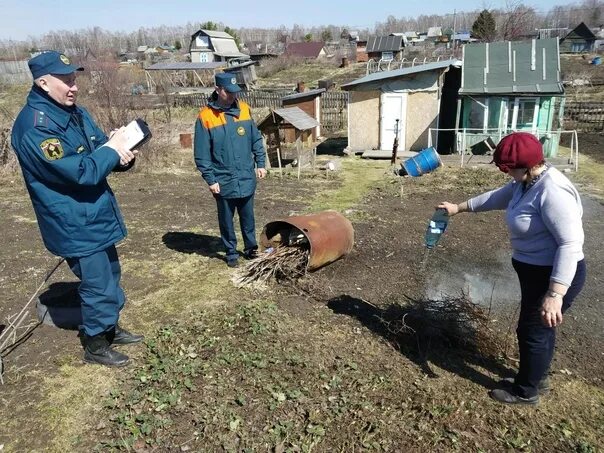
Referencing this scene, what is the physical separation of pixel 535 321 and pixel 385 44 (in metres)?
52.7

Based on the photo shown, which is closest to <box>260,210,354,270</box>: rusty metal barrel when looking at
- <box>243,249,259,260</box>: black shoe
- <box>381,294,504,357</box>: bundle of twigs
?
<box>243,249,259,260</box>: black shoe

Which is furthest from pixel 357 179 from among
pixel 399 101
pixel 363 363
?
pixel 363 363

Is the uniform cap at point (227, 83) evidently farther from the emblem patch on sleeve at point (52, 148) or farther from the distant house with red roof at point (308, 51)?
the distant house with red roof at point (308, 51)

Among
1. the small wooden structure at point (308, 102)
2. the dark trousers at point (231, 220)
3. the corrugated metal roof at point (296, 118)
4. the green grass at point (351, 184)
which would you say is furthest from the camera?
the small wooden structure at point (308, 102)

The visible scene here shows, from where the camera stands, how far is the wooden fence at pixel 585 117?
17.8 meters

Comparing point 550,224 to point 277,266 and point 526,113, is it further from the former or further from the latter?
point 526,113

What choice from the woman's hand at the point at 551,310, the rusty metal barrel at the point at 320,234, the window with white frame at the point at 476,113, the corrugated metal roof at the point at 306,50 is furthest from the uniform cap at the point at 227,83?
the corrugated metal roof at the point at 306,50

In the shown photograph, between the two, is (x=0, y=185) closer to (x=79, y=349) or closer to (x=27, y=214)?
(x=27, y=214)

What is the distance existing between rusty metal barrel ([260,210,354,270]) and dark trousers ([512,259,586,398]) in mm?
2303

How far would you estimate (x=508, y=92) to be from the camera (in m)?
12.8

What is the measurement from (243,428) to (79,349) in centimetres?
176

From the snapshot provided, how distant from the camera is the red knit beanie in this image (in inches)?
97.2

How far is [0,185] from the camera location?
33.1 feet

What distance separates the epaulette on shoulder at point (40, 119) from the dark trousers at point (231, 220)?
227cm
